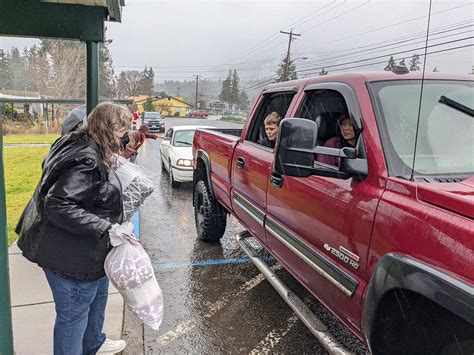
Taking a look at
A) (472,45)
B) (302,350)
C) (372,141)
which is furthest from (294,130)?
(302,350)

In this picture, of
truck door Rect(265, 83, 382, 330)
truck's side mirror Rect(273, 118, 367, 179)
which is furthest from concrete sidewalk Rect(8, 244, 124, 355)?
truck's side mirror Rect(273, 118, 367, 179)

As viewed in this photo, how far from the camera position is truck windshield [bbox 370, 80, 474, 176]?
207cm

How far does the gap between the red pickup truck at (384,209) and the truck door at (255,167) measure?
0.21 meters

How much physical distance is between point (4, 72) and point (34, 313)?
86.2 inches

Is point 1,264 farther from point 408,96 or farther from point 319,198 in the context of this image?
point 408,96

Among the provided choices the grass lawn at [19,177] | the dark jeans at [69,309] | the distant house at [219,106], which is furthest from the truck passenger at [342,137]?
the distant house at [219,106]

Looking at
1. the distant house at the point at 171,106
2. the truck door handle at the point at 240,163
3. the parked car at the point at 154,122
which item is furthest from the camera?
the distant house at the point at 171,106

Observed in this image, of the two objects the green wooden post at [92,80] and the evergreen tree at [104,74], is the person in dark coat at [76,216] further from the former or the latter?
the evergreen tree at [104,74]

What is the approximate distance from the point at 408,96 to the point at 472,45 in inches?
36.3

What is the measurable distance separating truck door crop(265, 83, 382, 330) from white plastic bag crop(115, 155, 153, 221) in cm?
102

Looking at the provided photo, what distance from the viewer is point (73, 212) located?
2.03 m

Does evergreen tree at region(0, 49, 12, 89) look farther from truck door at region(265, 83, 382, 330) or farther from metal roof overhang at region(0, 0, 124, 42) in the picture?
truck door at region(265, 83, 382, 330)

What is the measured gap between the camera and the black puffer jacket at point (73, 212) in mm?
2043

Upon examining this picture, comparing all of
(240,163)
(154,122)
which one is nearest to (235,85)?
(240,163)
